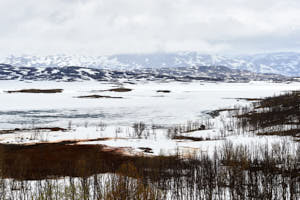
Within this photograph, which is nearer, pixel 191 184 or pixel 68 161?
pixel 191 184

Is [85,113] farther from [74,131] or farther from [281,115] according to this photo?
[281,115]

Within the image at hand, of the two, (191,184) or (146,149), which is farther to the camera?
(146,149)

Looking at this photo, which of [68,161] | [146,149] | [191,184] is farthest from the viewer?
[146,149]

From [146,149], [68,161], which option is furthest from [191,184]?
[146,149]

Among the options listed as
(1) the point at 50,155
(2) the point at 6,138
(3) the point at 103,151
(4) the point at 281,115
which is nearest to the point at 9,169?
(1) the point at 50,155

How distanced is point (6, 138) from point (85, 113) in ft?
74.9

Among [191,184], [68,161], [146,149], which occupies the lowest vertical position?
[146,149]

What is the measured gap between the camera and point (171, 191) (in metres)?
13.4

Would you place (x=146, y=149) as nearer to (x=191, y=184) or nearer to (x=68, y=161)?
(x=68, y=161)

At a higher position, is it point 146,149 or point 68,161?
point 68,161

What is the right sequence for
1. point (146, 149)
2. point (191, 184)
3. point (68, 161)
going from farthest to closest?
point (146, 149), point (68, 161), point (191, 184)

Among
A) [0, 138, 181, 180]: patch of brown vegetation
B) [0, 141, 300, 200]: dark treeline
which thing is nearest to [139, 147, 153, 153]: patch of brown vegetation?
[0, 138, 181, 180]: patch of brown vegetation

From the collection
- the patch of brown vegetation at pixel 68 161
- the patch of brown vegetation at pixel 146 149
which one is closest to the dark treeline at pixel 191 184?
the patch of brown vegetation at pixel 68 161

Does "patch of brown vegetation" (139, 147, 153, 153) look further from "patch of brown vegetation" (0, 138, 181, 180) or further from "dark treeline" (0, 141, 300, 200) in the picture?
"dark treeline" (0, 141, 300, 200)
